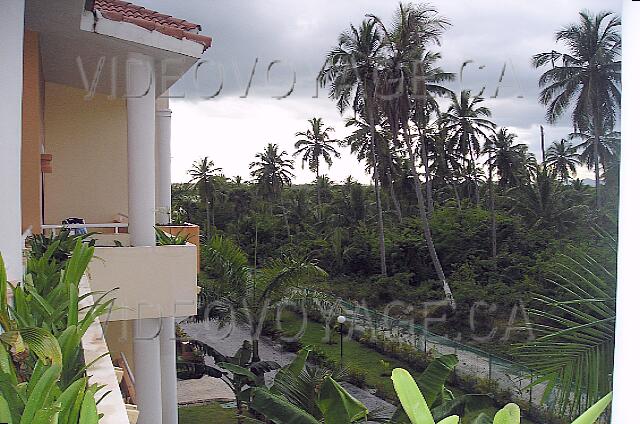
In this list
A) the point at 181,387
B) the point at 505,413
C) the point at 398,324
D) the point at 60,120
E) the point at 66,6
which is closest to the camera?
the point at 505,413

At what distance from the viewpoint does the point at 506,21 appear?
79.6 feet

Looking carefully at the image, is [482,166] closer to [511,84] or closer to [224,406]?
[511,84]

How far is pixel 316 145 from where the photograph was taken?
997 inches

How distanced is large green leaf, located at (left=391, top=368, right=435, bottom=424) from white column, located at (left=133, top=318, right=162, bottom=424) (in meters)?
5.06

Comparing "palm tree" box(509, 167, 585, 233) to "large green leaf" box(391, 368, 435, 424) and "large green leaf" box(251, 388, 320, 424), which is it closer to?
"large green leaf" box(251, 388, 320, 424)

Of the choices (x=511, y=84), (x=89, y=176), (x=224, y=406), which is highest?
(x=511, y=84)

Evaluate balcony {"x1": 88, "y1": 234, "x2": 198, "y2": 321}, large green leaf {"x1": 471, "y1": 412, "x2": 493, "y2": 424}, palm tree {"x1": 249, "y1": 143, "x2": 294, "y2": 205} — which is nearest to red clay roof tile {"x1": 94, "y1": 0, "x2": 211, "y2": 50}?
balcony {"x1": 88, "y1": 234, "x2": 198, "y2": 321}

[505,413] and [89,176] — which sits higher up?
[89,176]

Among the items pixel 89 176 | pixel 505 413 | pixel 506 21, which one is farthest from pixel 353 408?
pixel 506 21

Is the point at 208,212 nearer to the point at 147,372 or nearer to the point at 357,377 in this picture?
the point at 357,377

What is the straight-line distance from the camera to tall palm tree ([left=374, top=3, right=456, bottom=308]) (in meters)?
23.0

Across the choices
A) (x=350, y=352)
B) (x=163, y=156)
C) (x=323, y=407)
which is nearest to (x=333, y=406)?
(x=323, y=407)

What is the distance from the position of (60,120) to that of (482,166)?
1820 cm

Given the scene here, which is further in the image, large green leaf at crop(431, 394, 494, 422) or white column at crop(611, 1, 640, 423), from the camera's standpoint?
large green leaf at crop(431, 394, 494, 422)
